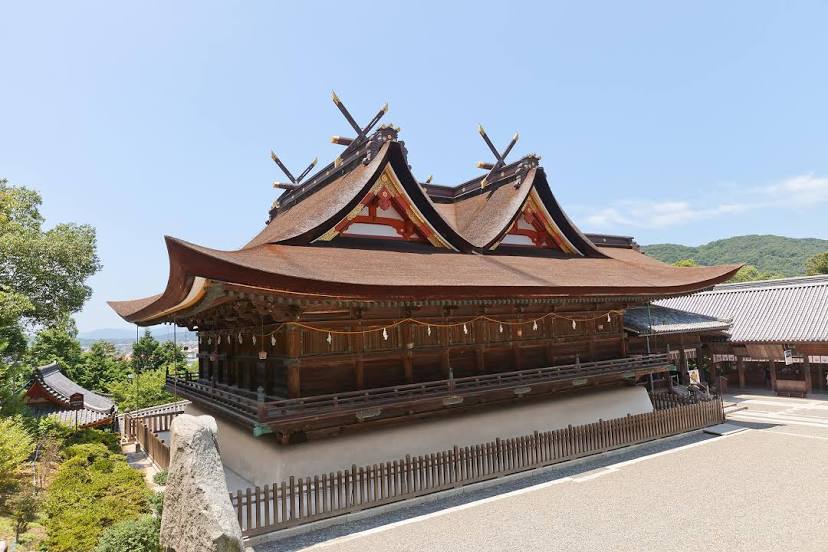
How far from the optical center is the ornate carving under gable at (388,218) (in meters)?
14.1

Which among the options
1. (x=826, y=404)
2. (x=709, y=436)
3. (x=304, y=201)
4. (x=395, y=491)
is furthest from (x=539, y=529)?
(x=826, y=404)

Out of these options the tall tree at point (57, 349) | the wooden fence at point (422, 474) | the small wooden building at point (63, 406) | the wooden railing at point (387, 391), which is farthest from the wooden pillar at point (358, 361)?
the tall tree at point (57, 349)

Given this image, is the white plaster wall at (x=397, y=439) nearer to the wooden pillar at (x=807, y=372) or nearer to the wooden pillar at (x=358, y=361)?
the wooden pillar at (x=358, y=361)

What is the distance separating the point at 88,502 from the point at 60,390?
49.1 ft

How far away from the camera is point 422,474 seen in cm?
1046

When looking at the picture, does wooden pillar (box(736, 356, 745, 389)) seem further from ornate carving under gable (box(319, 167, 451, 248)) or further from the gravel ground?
ornate carving under gable (box(319, 167, 451, 248))

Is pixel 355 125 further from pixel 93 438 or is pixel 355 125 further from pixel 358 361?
pixel 93 438

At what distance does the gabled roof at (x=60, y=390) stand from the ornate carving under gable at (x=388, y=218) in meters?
14.7

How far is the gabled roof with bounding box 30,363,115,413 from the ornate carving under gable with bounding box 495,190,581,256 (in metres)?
18.4

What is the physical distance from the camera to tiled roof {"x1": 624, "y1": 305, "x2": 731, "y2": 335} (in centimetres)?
1928

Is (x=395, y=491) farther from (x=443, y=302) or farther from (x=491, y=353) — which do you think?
(x=491, y=353)

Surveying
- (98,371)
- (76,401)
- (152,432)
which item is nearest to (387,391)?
(152,432)

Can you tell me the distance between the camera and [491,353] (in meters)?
14.0

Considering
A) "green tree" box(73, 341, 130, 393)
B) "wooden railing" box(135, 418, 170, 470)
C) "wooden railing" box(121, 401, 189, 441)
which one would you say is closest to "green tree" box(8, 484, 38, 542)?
"wooden railing" box(135, 418, 170, 470)
